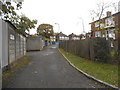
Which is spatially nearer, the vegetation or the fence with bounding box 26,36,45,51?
the vegetation

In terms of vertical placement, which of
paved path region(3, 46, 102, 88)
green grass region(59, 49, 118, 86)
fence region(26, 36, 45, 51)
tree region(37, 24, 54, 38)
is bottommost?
paved path region(3, 46, 102, 88)

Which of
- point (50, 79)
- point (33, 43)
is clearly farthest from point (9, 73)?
point (33, 43)

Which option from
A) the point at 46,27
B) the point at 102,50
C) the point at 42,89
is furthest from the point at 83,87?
the point at 46,27

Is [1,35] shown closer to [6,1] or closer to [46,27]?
[6,1]

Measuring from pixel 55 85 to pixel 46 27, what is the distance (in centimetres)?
5458

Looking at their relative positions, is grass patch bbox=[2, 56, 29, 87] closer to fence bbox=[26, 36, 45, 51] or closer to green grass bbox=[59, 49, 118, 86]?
green grass bbox=[59, 49, 118, 86]

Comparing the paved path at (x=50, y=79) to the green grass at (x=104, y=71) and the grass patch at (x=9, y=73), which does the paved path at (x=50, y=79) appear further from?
the green grass at (x=104, y=71)

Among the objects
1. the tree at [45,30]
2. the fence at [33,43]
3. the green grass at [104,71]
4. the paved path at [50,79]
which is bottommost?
the paved path at [50,79]

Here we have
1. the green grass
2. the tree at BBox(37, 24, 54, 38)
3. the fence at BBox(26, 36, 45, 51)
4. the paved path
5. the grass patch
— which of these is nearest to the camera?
the paved path

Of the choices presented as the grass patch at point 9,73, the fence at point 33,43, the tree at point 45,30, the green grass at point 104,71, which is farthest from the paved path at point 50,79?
the tree at point 45,30

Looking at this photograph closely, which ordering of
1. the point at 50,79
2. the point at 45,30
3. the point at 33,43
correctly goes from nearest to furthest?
1. the point at 50,79
2. the point at 33,43
3. the point at 45,30

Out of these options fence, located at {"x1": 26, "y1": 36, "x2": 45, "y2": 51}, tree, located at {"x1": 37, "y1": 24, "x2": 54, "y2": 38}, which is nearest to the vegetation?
fence, located at {"x1": 26, "y1": 36, "x2": 45, "y2": 51}

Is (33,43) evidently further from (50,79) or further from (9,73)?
(50,79)

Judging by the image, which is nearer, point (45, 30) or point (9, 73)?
point (9, 73)
